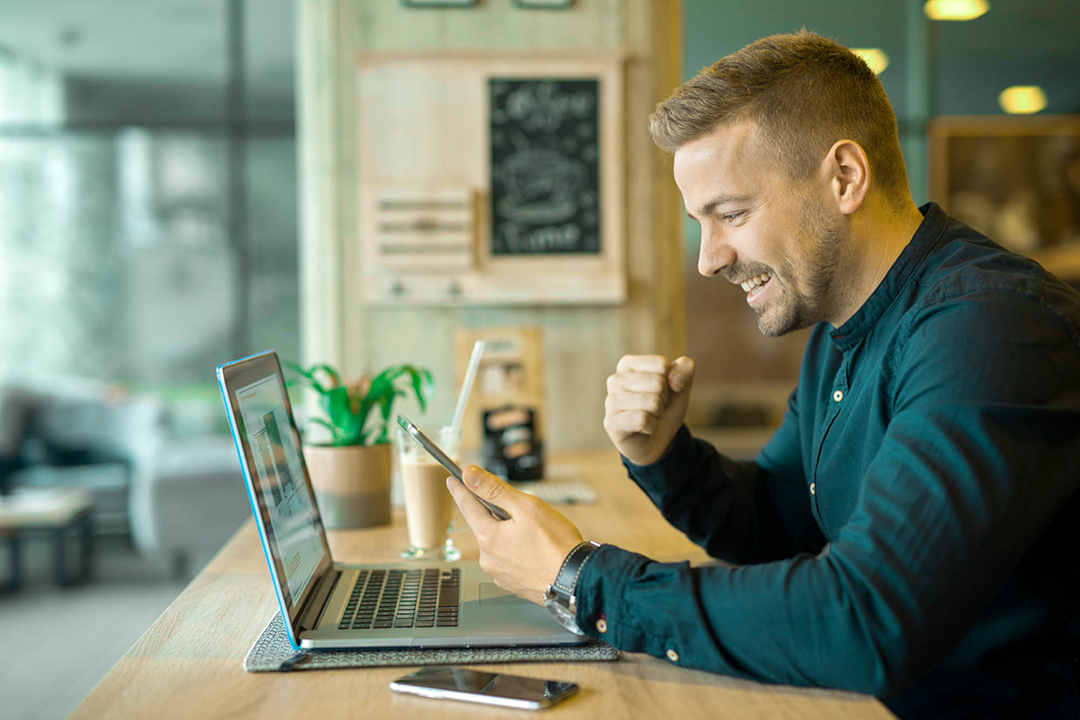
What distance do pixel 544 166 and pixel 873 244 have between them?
4.89 ft

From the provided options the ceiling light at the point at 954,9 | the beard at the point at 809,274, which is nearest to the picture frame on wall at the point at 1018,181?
the ceiling light at the point at 954,9

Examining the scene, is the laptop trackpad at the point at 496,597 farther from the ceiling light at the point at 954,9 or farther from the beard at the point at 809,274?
the ceiling light at the point at 954,9

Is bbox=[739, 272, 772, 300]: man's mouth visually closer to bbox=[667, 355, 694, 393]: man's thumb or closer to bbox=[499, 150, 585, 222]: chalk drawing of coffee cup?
bbox=[667, 355, 694, 393]: man's thumb

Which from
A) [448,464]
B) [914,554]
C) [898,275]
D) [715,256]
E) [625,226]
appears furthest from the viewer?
[625,226]

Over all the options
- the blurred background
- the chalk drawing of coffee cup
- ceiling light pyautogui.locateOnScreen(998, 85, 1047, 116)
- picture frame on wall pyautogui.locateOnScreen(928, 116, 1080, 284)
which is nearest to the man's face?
the blurred background

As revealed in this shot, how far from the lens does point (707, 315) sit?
3789 mm

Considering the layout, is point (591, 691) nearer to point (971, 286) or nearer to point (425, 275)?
point (971, 286)

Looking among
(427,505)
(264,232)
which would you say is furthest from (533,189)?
(264,232)

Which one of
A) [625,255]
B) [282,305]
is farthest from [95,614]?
[625,255]

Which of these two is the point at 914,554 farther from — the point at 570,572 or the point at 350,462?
the point at 350,462

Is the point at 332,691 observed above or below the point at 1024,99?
below

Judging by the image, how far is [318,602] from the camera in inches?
39.6

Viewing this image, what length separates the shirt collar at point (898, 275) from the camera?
3.48 feet

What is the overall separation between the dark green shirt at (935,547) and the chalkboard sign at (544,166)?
1480mm
